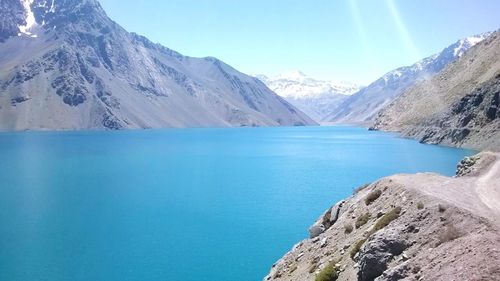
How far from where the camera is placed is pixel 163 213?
75.5 m

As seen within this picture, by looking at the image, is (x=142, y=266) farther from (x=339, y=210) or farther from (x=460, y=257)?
(x=460, y=257)

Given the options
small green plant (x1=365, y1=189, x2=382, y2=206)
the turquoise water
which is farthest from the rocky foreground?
the turquoise water

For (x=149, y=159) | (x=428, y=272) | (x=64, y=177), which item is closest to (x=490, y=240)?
(x=428, y=272)

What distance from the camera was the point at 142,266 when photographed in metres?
49.2

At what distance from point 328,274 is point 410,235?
535 centimetres

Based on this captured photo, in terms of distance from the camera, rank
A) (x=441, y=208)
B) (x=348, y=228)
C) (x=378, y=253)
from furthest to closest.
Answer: (x=348, y=228) → (x=441, y=208) → (x=378, y=253)

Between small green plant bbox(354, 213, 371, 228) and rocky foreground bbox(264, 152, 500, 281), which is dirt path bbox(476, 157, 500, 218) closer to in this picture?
rocky foreground bbox(264, 152, 500, 281)

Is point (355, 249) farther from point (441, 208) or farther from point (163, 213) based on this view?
point (163, 213)

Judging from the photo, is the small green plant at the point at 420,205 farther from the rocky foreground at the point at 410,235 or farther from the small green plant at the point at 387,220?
the small green plant at the point at 387,220

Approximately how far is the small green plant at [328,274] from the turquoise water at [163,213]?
21963 millimetres

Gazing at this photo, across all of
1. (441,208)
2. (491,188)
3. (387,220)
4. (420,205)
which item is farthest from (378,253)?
(491,188)

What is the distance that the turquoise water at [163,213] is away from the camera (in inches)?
1953

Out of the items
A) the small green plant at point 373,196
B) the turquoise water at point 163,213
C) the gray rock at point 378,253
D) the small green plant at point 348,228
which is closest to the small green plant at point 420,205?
the gray rock at point 378,253

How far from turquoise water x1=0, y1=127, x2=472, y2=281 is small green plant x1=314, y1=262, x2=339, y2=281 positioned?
2196cm
